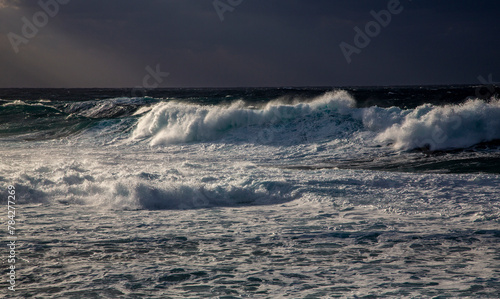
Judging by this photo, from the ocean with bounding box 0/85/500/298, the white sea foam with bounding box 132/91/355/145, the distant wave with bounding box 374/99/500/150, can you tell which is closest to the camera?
the ocean with bounding box 0/85/500/298

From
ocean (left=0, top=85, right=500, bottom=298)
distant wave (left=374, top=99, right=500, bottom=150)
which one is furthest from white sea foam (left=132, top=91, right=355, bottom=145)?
distant wave (left=374, top=99, right=500, bottom=150)

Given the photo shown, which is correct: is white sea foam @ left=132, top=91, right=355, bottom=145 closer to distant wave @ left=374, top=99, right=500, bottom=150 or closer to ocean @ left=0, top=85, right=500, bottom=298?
ocean @ left=0, top=85, right=500, bottom=298

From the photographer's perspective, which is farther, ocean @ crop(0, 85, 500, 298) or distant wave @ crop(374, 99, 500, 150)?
distant wave @ crop(374, 99, 500, 150)

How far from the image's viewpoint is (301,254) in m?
5.71

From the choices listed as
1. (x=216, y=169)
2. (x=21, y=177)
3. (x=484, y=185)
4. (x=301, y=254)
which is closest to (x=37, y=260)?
(x=301, y=254)

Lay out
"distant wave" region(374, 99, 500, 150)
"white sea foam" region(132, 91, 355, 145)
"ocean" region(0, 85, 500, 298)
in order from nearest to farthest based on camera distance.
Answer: "ocean" region(0, 85, 500, 298) < "distant wave" region(374, 99, 500, 150) < "white sea foam" region(132, 91, 355, 145)

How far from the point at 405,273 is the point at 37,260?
4.54 meters

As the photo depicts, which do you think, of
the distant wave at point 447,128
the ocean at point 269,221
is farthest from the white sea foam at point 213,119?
the distant wave at point 447,128

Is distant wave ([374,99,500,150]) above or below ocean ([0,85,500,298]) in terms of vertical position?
above

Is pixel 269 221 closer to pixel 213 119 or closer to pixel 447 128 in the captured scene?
pixel 447 128

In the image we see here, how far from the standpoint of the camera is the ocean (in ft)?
15.8

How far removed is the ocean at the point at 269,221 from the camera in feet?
15.8

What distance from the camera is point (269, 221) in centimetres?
729

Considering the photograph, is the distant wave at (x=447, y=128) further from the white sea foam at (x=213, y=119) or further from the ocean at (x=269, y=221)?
the white sea foam at (x=213, y=119)
